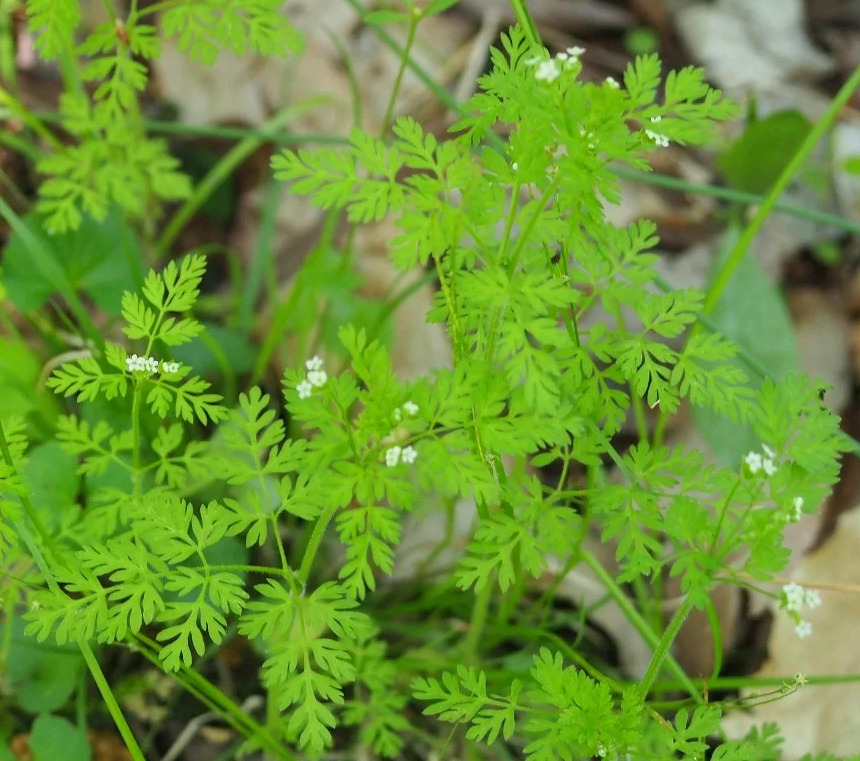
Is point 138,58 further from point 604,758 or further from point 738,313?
point 604,758

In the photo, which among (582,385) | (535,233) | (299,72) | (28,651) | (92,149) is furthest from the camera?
(299,72)

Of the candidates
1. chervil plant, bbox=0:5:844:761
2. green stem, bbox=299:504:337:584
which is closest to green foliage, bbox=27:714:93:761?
chervil plant, bbox=0:5:844:761

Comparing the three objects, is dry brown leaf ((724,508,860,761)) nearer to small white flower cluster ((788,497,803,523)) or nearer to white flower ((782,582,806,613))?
white flower ((782,582,806,613))

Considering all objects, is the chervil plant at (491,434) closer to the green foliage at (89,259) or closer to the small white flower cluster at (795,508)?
the small white flower cluster at (795,508)

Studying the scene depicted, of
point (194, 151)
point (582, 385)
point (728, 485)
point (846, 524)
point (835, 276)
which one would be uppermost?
point (194, 151)

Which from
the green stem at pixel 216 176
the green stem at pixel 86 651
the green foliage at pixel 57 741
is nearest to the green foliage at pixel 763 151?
the green stem at pixel 216 176

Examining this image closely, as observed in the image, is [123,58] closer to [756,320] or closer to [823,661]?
[756,320]

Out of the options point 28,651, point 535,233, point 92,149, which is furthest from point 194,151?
point 535,233
